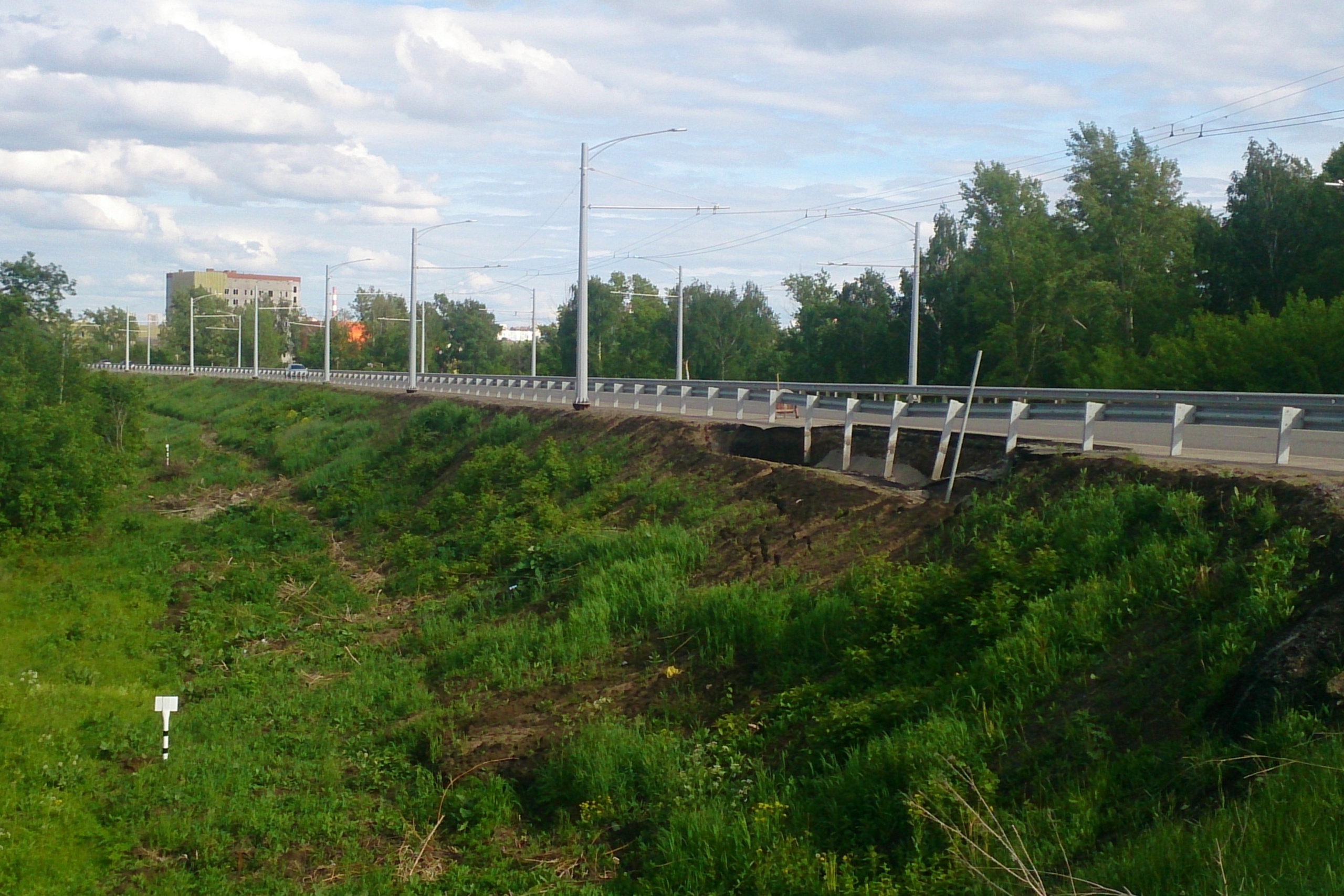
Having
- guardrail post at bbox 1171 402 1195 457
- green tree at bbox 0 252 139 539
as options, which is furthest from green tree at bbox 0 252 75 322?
guardrail post at bbox 1171 402 1195 457

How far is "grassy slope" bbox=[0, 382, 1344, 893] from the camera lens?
834cm

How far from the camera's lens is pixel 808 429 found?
21.5m

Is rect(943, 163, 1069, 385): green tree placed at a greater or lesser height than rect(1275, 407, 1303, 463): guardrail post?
greater

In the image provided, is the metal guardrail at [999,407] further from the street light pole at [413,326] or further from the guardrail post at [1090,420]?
the street light pole at [413,326]

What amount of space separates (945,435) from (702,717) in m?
6.76

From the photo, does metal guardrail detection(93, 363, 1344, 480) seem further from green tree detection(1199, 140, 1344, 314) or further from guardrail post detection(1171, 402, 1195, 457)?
green tree detection(1199, 140, 1344, 314)

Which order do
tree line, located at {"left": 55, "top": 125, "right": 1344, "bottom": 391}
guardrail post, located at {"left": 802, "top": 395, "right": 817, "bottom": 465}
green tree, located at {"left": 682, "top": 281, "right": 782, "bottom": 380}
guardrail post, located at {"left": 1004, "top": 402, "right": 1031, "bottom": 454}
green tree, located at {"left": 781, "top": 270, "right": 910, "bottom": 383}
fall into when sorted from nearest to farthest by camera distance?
guardrail post, located at {"left": 1004, "top": 402, "right": 1031, "bottom": 454} < guardrail post, located at {"left": 802, "top": 395, "right": 817, "bottom": 465} < tree line, located at {"left": 55, "top": 125, "right": 1344, "bottom": 391} < green tree, located at {"left": 781, "top": 270, "right": 910, "bottom": 383} < green tree, located at {"left": 682, "top": 281, "right": 782, "bottom": 380}

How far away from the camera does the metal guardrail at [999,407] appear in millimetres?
13656

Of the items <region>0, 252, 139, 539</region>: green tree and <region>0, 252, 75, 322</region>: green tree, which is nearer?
<region>0, 252, 139, 539</region>: green tree

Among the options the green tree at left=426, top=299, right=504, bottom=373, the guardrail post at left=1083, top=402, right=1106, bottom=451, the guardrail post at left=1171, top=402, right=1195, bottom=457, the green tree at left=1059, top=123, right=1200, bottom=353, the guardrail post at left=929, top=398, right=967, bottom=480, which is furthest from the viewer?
the green tree at left=426, top=299, right=504, bottom=373

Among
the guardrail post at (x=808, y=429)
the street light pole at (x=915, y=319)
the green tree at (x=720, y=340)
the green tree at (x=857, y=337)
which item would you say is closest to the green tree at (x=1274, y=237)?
the street light pole at (x=915, y=319)

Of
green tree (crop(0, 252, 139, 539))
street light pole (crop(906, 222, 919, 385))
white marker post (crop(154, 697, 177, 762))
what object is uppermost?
street light pole (crop(906, 222, 919, 385))

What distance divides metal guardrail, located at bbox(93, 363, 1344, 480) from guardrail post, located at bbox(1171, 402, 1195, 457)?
1 cm

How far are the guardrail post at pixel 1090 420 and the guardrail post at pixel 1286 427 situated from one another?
2.15 meters
